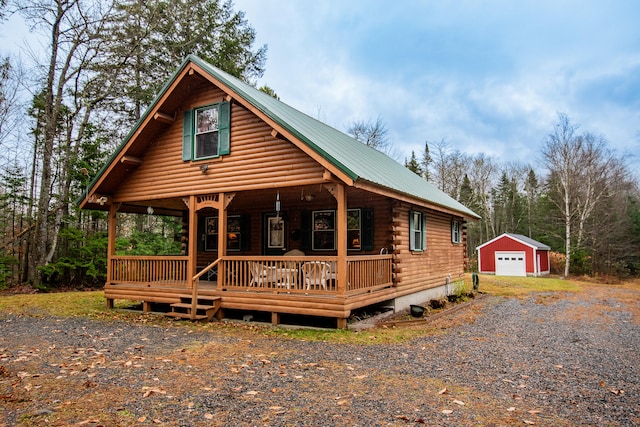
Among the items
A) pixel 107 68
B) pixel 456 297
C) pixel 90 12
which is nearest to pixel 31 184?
pixel 107 68

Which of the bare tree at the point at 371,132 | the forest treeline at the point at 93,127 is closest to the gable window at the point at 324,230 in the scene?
the forest treeline at the point at 93,127

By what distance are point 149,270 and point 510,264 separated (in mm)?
26309

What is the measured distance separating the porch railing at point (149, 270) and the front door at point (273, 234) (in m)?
3.00

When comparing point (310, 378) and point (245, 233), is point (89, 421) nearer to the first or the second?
point (310, 378)

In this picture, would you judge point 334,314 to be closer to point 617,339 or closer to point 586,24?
point 617,339

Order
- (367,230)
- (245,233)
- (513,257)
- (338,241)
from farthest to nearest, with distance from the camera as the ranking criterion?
(513,257) < (245,233) < (367,230) < (338,241)

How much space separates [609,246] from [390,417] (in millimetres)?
32686

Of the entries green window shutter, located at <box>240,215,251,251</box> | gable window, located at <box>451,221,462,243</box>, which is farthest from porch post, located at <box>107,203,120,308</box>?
gable window, located at <box>451,221,462,243</box>

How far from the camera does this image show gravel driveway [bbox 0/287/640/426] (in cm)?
433

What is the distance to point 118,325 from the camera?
9.80 metres

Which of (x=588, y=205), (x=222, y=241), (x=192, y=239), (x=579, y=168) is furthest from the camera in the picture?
(x=579, y=168)

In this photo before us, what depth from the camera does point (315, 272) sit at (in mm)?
9188

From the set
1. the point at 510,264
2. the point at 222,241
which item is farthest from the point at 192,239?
the point at 510,264

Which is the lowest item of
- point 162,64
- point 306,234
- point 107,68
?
point 306,234
